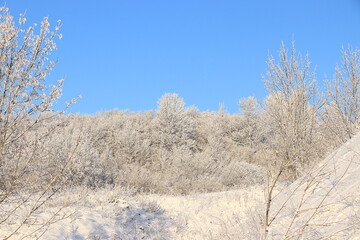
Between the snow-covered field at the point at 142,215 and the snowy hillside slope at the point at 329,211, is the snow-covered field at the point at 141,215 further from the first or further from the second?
the snowy hillside slope at the point at 329,211

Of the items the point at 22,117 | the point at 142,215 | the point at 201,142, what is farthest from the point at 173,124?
the point at 22,117

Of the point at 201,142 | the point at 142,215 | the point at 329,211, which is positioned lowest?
the point at 329,211

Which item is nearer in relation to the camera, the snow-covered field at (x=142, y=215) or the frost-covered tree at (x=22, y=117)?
the frost-covered tree at (x=22, y=117)

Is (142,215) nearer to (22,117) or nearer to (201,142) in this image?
(22,117)

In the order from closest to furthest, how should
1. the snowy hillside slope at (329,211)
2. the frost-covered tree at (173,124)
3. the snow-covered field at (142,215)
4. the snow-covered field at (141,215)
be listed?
the snowy hillside slope at (329,211), the snow-covered field at (142,215), the snow-covered field at (141,215), the frost-covered tree at (173,124)

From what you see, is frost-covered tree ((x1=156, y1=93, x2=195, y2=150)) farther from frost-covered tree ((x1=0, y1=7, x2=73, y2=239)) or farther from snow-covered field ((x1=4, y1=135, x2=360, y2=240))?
frost-covered tree ((x1=0, y1=7, x2=73, y2=239))

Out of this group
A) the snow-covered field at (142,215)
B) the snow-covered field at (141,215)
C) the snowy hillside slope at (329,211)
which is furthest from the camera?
the snow-covered field at (141,215)

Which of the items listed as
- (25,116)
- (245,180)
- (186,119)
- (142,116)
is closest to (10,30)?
(25,116)

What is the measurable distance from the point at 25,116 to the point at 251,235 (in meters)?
2.94

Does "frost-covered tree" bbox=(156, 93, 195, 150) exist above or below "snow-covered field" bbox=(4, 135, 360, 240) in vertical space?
above

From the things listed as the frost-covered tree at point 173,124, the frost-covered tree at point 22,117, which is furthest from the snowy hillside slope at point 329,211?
the frost-covered tree at point 173,124

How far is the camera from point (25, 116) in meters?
3.56

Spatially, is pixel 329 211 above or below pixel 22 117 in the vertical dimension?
below

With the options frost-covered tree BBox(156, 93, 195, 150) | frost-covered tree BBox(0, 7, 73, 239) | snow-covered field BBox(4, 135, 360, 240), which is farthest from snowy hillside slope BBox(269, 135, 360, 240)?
frost-covered tree BBox(156, 93, 195, 150)
